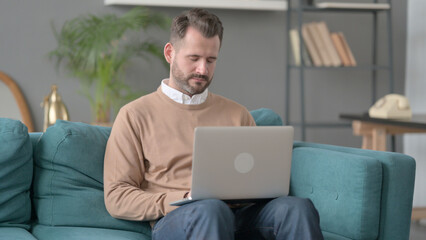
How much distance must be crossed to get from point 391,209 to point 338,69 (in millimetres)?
2328

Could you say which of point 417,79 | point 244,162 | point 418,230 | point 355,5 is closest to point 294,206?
point 244,162

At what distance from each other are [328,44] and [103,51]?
56.9 inches

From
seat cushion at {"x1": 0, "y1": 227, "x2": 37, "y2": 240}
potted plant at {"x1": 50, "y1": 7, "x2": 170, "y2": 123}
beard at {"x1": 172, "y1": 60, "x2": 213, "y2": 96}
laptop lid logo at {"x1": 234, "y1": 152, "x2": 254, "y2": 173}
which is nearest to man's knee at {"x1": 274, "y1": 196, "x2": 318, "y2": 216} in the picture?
laptop lid logo at {"x1": 234, "y1": 152, "x2": 254, "y2": 173}

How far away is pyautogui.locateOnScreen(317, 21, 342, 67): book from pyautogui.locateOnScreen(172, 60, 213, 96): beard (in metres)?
1.99

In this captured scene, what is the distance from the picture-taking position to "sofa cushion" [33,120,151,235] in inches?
73.5

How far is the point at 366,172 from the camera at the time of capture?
1806 mm

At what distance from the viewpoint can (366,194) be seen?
1810 millimetres

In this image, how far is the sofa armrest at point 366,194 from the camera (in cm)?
181

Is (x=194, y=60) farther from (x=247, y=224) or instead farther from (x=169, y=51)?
(x=247, y=224)

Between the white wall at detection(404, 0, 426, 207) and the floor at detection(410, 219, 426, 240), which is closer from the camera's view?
the floor at detection(410, 219, 426, 240)

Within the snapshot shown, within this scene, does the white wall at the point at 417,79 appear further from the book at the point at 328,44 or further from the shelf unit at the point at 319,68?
the book at the point at 328,44

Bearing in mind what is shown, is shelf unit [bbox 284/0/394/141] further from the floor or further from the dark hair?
the dark hair

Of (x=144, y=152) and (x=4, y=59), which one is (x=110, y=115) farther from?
(x=144, y=152)

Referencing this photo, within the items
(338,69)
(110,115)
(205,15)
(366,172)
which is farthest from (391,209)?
(338,69)
